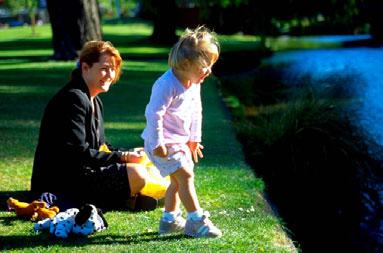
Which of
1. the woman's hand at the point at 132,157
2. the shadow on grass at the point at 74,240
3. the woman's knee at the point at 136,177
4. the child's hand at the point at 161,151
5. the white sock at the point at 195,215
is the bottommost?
the shadow on grass at the point at 74,240

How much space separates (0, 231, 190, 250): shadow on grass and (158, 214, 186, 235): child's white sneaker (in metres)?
0.05

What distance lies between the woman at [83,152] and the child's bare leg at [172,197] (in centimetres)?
61

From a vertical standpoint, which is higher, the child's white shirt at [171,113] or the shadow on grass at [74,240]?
the child's white shirt at [171,113]

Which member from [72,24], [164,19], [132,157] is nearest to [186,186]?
[132,157]

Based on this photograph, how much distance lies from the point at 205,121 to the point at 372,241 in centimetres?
445

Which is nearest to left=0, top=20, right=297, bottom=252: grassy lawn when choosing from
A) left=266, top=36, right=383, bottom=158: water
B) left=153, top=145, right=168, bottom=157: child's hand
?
left=153, top=145, right=168, bottom=157: child's hand

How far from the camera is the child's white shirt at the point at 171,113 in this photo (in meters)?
4.75

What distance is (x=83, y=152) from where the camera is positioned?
554 centimetres

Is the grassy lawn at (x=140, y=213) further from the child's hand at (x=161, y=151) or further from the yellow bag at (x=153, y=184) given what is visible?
the child's hand at (x=161, y=151)

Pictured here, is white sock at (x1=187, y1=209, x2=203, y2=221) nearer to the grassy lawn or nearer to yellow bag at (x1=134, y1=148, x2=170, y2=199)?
the grassy lawn

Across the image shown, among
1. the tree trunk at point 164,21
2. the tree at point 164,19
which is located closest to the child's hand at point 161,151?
the tree at point 164,19

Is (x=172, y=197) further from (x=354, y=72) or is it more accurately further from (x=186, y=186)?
(x=354, y=72)

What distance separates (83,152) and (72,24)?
1379cm

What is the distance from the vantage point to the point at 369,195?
771 cm
